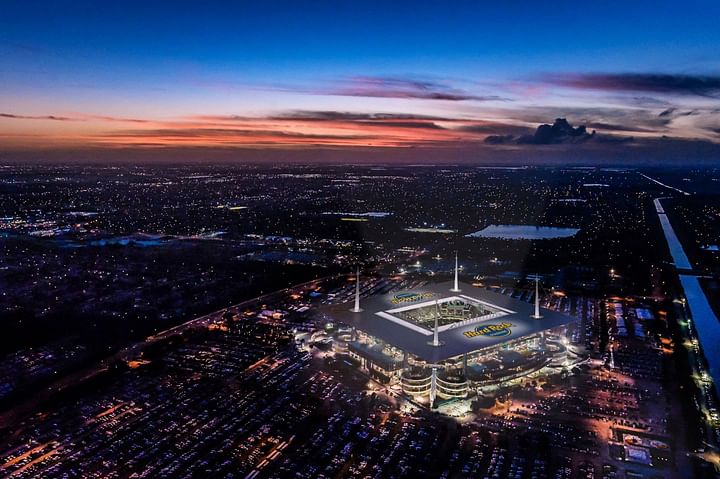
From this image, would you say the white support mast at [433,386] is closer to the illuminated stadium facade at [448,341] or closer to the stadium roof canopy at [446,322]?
the illuminated stadium facade at [448,341]

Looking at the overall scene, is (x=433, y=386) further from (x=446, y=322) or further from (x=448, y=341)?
(x=446, y=322)

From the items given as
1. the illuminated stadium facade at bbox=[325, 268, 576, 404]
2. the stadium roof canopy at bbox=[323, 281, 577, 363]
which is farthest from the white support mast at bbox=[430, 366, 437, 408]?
the stadium roof canopy at bbox=[323, 281, 577, 363]

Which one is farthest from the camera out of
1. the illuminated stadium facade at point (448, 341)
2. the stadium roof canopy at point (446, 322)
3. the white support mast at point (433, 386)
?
the stadium roof canopy at point (446, 322)

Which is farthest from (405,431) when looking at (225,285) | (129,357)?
(225,285)

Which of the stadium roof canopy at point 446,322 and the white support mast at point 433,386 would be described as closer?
the white support mast at point 433,386

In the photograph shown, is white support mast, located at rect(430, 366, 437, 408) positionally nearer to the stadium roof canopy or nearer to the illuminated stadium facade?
the illuminated stadium facade

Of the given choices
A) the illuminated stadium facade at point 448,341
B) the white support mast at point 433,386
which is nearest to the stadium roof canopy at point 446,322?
the illuminated stadium facade at point 448,341

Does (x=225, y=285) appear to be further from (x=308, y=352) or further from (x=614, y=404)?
(x=614, y=404)

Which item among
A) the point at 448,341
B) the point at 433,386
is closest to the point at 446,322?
the point at 448,341

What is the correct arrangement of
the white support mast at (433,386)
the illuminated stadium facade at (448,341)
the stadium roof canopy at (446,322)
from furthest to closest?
the stadium roof canopy at (446,322)
the illuminated stadium facade at (448,341)
the white support mast at (433,386)
